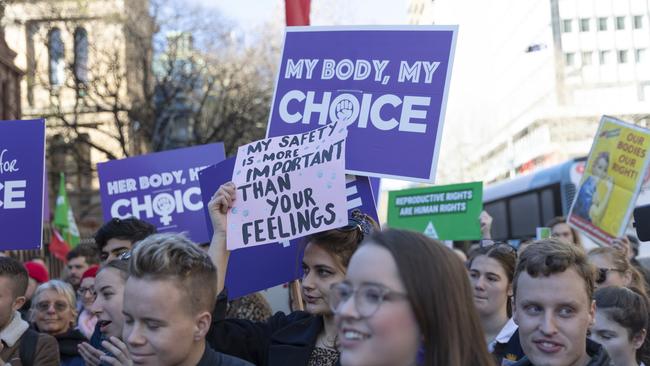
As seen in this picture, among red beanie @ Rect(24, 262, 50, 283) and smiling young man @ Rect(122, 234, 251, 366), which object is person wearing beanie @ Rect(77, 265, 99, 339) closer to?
red beanie @ Rect(24, 262, 50, 283)

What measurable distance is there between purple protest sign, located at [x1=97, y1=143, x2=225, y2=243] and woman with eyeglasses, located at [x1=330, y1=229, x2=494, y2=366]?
17.6 feet

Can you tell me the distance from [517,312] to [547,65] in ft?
180

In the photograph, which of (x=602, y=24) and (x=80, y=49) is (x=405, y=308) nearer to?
(x=80, y=49)

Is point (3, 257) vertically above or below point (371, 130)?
below

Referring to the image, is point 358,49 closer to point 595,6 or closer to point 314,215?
point 314,215

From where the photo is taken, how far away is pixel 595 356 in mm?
3787

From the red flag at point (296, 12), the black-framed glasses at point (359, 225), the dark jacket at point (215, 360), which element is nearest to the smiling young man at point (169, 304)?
the dark jacket at point (215, 360)

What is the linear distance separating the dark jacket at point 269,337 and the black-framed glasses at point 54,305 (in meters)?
2.79

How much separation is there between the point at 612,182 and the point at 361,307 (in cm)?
744

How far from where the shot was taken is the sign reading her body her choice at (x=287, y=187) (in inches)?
183

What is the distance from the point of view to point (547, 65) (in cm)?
5706

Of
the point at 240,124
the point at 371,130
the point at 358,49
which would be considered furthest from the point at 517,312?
the point at 240,124

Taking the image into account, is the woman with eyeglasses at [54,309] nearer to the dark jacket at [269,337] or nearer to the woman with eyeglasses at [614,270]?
the dark jacket at [269,337]

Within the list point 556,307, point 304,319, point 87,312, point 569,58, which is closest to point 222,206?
point 304,319
